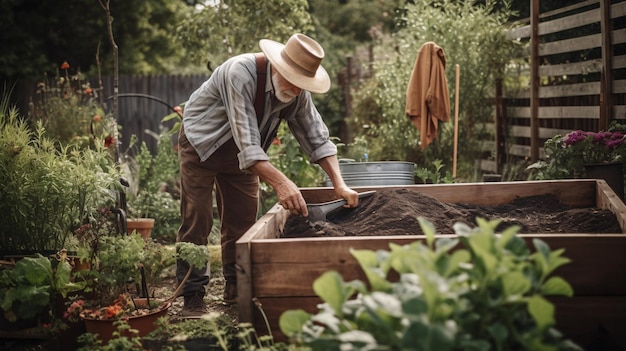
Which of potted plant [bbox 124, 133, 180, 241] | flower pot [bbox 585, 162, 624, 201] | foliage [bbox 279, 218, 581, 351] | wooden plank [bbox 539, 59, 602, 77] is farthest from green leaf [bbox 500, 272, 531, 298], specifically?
wooden plank [bbox 539, 59, 602, 77]

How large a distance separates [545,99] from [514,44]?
3.21ft

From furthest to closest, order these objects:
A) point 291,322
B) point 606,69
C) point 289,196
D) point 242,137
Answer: point 606,69 < point 242,137 < point 289,196 < point 291,322

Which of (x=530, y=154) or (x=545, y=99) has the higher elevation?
(x=545, y=99)

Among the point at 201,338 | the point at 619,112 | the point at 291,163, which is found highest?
the point at 619,112

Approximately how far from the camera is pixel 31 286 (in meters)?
3.32

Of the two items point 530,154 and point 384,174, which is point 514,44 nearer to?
point 530,154

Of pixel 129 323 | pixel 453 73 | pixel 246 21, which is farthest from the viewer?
pixel 246 21

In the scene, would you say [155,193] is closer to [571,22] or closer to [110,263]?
[110,263]

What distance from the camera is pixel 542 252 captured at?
2.01m

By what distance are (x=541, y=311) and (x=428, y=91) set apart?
5383 millimetres

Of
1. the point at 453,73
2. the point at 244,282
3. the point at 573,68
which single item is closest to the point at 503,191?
the point at 244,282

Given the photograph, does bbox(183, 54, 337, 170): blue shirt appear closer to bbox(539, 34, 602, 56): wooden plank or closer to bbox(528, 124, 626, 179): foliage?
bbox(528, 124, 626, 179): foliage

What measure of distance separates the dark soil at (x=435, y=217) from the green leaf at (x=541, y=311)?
1465mm

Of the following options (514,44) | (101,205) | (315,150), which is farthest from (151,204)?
(514,44)
